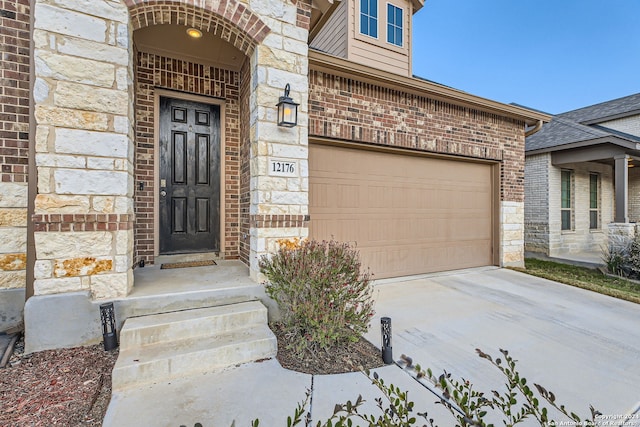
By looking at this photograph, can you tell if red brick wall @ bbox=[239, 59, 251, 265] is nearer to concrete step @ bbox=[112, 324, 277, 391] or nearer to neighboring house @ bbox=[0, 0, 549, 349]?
neighboring house @ bbox=[0, 0, 549, 349]

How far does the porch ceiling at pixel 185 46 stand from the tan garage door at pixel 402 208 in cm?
158

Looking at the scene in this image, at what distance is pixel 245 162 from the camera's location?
380 centimetres

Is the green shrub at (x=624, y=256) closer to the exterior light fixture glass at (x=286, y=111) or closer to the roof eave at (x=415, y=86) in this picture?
the roof eave at (x=415, y=86)

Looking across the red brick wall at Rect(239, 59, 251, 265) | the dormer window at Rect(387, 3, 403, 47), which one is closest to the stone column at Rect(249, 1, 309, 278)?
the red brick wall at Rect(239, 59, 251, 265)

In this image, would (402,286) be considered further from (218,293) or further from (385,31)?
(385,31)

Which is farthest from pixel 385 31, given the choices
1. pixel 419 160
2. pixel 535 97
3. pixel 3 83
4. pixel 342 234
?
pixel 535 97

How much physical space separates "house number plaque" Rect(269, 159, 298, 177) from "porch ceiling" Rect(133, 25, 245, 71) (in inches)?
65.6

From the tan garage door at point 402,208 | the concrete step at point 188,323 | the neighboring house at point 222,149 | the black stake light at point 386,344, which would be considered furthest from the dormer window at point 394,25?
the concrete step at point 188,323

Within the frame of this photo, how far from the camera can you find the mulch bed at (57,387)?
1.80 m

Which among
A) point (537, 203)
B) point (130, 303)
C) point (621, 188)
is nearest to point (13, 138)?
point (130, 303)

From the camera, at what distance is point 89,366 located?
230cm

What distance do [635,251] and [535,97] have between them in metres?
44.5

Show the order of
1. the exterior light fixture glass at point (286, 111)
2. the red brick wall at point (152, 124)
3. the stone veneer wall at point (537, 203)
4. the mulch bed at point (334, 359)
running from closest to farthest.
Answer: the mulch bed at point (334, 359) → the exterior light fixture glass at point (286, 111) → the red brick wall at point (152, 124) → the stone veneer wall at point (537, 203)

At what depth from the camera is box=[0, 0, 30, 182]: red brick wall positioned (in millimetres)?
2811
